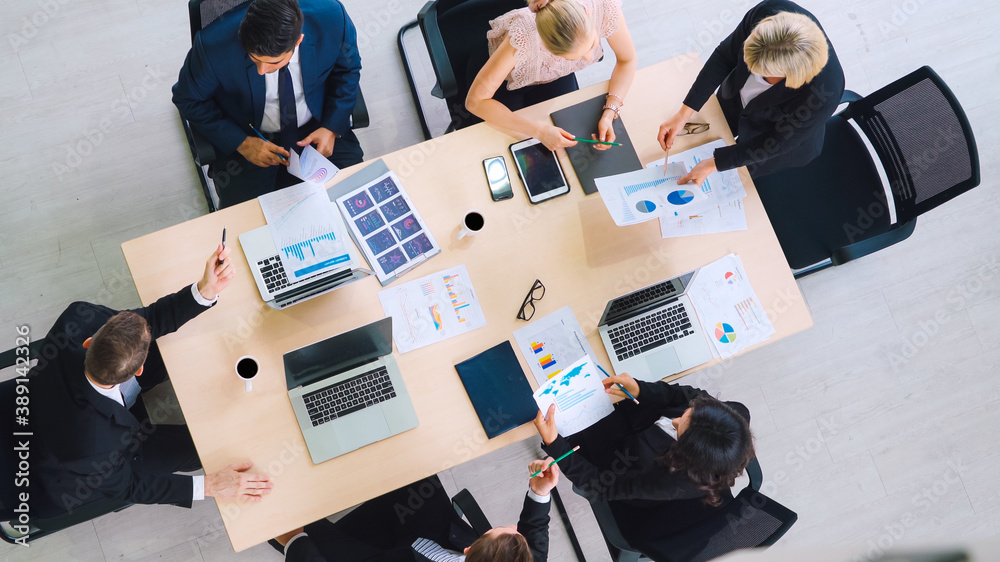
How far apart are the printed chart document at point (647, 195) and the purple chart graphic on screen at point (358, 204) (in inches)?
30.4

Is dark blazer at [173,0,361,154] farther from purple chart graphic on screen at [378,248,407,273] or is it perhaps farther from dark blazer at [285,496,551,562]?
dark blazer at [285,496,551,562]

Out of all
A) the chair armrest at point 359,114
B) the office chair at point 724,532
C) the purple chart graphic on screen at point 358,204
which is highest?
the chair armrest at point 359,114

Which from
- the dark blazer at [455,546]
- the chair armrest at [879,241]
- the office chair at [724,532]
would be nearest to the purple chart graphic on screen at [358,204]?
the dark blazer at [455,546]

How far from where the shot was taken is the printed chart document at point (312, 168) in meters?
2.06

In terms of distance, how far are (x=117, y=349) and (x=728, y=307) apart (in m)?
1.90

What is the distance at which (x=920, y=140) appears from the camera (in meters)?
2.22

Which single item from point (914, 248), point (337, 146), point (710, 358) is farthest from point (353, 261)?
point (914, 248)

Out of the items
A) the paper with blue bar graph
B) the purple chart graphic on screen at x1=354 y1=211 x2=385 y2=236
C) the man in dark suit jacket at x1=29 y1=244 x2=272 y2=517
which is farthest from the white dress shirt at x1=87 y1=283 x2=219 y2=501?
the purple chart graphic on screen at x1=354 y1=211 x2=385 y2=236

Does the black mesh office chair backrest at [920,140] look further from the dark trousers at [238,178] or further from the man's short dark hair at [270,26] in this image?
the dark trousers at [238,178]

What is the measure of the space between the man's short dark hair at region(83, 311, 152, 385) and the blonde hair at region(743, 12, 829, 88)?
6.60 feet

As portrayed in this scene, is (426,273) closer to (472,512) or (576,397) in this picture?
(576,397)

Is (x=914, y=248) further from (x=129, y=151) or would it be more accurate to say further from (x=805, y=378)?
(x=129, y=151)

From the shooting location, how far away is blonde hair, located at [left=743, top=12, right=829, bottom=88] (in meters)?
1.94

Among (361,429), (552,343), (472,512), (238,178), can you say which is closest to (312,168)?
(238,178)
